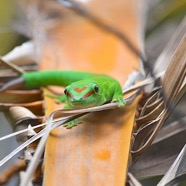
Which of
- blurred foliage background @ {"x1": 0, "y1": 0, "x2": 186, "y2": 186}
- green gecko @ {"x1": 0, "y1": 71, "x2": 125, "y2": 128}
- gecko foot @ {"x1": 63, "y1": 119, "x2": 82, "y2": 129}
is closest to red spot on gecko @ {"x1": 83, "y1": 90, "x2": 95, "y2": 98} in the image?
green gecko @ {"x1": 0, "y1": 71, "x2": 125, "y2": 128}

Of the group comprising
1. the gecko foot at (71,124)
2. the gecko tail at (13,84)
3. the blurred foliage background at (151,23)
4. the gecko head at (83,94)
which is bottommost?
the gecko foot at (71,124)

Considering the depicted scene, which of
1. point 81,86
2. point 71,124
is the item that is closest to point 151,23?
point 81,86

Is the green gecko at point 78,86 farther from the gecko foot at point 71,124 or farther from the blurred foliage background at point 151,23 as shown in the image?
the blurred foliage background at point 151,23

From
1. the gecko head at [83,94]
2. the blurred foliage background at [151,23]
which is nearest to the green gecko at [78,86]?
the gecko head at [83,94]

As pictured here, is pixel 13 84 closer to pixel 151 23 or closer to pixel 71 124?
pixel 71 124

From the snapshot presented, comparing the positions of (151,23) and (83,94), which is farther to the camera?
(151,23)

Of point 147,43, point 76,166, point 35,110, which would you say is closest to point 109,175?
point 76,166

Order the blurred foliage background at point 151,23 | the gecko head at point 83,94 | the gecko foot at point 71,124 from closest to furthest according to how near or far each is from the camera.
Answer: the gecko foot at point 71,124 → the gecko head at point 83,94 → the blurred foliage background at point 151,23

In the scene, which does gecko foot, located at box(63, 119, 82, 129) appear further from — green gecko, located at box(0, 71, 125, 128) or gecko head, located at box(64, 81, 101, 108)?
gecko head, located at box(64, 81, 101, 108)

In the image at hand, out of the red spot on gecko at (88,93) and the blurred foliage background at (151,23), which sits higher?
the blurred foliage background at (151,23)
